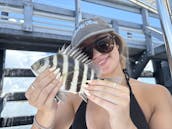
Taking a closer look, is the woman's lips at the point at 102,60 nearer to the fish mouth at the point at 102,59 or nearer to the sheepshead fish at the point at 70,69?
the fish mouth at the point at 102,59

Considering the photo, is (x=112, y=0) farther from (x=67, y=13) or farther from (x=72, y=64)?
(x=72, y=64)

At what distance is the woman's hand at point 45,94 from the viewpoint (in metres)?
0.64

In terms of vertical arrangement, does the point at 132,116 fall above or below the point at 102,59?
below

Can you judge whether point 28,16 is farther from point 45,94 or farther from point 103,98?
point 103,98

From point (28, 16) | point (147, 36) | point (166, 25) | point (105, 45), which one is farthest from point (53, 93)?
point (147, 36)

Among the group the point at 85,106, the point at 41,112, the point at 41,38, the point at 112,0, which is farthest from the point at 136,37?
the point at 41,112

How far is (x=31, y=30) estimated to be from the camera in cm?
203

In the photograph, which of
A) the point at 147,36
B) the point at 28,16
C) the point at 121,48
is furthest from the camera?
the point at 147,36

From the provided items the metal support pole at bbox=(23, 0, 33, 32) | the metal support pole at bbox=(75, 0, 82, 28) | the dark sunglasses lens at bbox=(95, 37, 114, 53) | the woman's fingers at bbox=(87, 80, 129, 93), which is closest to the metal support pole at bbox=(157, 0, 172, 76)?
the woman's fingers at bbox=(87, 80, 129, 93)

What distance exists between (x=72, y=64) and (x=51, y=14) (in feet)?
5.60

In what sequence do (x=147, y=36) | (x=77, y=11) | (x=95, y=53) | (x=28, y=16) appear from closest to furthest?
(x=95, y=53) < (x=28, y=16) < (x=77, y=11) < (x=147, y=36)

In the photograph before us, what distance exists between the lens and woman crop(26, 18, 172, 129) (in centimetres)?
63

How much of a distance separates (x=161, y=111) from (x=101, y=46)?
11.0 inches

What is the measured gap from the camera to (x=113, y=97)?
0.62m
